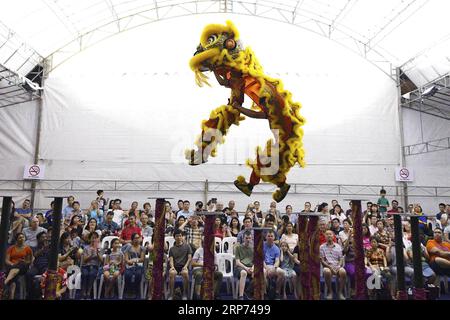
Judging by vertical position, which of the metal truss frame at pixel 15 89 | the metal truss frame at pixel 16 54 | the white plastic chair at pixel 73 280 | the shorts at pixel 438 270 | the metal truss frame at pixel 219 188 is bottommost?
the white plastic chair at pixel 73 280

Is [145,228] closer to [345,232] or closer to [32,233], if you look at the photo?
[32,233]

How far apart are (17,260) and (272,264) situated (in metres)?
2.83

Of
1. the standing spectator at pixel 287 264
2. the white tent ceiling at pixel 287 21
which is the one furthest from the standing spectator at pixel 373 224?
the white tent ceiling at pixel 287 21

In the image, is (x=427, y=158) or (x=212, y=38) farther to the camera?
(x=427, y=158)

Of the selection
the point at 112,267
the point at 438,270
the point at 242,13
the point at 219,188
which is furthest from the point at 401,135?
the point at 112,267

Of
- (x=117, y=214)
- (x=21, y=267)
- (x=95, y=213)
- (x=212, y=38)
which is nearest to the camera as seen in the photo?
(x=212, y=38)

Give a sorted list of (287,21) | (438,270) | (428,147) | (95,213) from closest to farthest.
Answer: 1. (438,270)
2. (95,213)
3. (428,147)
4. (287,21)

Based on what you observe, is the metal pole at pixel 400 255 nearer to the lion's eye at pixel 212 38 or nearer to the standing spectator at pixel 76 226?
the lion's eye at pixel 212 38

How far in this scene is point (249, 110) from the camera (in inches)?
130

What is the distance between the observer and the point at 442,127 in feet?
28.6

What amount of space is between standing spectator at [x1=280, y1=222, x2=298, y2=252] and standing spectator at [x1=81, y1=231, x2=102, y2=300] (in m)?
2.19

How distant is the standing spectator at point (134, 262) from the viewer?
4.20 metres

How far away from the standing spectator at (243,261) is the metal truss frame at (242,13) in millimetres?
6437

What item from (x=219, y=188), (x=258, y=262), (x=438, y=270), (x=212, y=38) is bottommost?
(x=438, y=270)
